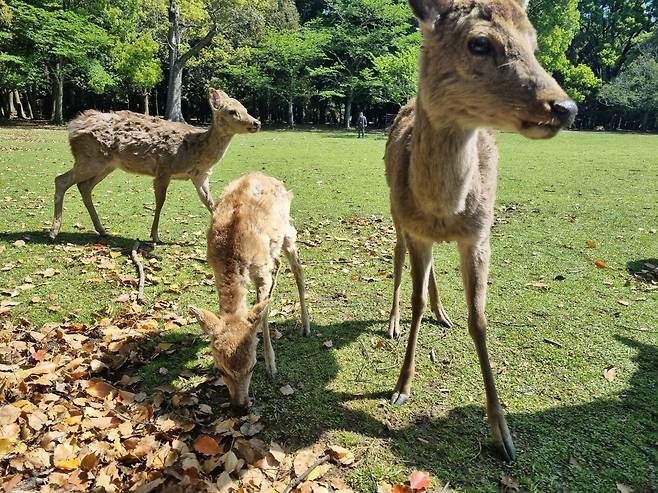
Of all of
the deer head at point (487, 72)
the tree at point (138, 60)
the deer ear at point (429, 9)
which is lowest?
the deer head at point (487, 72)

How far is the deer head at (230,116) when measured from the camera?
7258 mm

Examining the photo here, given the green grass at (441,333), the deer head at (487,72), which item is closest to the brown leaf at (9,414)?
the green grass at (441,333)

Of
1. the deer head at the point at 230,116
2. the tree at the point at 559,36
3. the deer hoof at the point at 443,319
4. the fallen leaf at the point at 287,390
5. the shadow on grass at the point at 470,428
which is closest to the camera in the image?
the shadow on grass at the point at 470,428

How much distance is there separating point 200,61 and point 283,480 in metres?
38.7

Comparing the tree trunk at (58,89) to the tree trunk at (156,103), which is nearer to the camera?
the tree trunk at (58,89)

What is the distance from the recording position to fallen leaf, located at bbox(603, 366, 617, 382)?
3.83 m

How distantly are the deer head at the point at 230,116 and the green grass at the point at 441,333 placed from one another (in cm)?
179

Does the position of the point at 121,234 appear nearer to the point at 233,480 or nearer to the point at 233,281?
the point at 233,281

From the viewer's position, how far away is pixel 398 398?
11.8 ft

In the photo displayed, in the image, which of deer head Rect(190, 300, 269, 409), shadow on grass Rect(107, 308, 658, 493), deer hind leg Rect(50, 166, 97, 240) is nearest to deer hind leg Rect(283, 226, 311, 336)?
shadow on grass Rect(107, 308, 658, 493)

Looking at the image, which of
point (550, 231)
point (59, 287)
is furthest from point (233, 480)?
point (550, 231)

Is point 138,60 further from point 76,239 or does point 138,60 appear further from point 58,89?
point 76,239

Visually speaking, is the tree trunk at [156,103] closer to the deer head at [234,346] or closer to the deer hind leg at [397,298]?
the deer hind leg at [397,298]

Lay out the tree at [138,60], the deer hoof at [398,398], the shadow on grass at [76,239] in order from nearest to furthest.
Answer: the deer hoof at [398,398] → the shadow on grass at [76,239] → the tree at [138,60]
